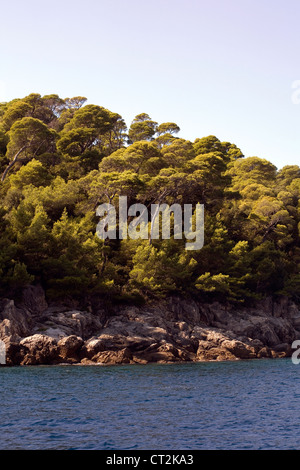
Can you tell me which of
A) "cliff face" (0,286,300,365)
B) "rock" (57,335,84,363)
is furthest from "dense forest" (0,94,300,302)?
"rock" (57,335,84,363)

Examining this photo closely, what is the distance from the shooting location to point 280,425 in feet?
55.2

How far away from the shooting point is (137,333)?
127ft

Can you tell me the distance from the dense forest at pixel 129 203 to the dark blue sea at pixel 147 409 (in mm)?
12106

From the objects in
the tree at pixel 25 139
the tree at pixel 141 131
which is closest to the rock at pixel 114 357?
the tree at pixel 25 139

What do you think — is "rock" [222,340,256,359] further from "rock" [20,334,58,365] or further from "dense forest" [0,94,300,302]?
"rock" [20,334,58,365]

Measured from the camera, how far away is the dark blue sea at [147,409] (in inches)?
569

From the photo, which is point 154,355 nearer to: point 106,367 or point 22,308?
point 106,367

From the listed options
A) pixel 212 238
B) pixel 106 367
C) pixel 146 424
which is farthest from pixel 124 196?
pixel 146 424

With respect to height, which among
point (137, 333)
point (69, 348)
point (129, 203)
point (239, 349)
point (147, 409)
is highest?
point (129, 203)

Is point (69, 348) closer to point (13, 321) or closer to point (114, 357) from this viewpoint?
point (114, 357)

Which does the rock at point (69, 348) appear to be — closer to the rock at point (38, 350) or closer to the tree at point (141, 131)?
the rock at point (38, 350)

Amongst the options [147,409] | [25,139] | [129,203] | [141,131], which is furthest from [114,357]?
[141,131]

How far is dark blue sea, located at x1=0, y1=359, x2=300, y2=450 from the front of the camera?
1446 centimetres

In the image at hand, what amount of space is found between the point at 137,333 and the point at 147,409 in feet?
65.1
